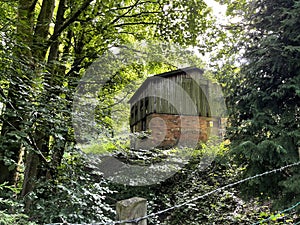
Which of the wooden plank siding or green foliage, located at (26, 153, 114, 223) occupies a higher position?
the wooden plank siding

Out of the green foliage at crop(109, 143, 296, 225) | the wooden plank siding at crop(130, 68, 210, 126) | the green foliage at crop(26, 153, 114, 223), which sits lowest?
the green foliage at crop(109, 143, 296, 225)

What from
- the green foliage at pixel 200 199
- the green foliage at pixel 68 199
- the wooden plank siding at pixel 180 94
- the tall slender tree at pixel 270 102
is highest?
the wooden plank siding at pixel 180 94

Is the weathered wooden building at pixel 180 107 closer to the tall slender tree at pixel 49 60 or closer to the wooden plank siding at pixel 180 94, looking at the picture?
the wooden plank siding at pixel 180 94

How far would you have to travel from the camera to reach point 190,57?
276 inches

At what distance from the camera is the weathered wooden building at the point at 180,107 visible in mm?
10453

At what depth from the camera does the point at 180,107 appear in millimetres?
11266

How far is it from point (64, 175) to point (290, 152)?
100 inches

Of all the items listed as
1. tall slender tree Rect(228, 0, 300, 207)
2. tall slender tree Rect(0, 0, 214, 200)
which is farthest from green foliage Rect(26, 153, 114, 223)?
tall slender tree Rect(228, 0, 300, 207)

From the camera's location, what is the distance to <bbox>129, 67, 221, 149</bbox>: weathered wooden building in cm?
1045

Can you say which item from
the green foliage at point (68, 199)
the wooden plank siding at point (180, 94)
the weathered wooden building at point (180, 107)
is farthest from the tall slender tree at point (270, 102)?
the wooden plank siding at point (180, 94)

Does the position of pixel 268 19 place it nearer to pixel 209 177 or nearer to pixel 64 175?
pixel 64 175

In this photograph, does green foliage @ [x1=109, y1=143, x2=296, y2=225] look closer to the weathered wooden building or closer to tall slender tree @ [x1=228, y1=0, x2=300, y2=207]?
tall slender tree @ [x1=228, y1=0, x2=300, y2=207]

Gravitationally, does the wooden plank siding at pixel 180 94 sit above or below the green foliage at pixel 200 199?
above

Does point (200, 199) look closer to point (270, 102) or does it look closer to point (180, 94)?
point (270, 102)
